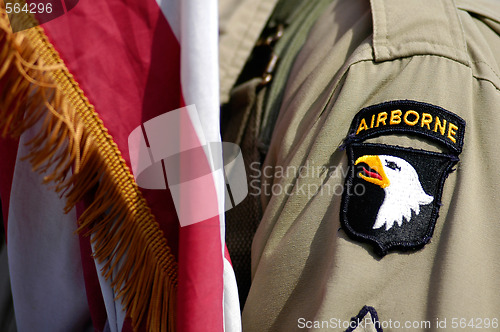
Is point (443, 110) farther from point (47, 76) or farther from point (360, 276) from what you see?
point (47, 76)

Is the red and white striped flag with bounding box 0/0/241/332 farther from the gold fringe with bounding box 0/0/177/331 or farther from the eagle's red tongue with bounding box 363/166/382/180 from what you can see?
the eagle's red tongue with bounding box 363/166/382/180

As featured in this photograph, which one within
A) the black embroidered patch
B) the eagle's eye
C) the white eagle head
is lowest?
the black embroidered patch

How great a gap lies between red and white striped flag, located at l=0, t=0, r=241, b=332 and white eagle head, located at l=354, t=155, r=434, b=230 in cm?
21

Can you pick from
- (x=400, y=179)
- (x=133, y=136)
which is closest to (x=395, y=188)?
(x=400, y=179)

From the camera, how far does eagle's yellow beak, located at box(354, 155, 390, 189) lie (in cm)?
55

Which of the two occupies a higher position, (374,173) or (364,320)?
(374,173)

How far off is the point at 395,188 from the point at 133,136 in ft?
1.20

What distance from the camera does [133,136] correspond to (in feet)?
2.02

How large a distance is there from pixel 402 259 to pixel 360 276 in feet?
0.19

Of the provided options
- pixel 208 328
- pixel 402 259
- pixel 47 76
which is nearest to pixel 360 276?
pixel 402 259

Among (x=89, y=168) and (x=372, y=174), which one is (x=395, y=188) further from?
(x=89, y=168)

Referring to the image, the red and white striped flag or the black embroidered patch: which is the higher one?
the red and white striped flag

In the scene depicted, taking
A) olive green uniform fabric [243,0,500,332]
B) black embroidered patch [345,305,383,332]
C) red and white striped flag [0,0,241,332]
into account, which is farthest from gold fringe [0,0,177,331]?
black embroidered patch [345,305,383,332]

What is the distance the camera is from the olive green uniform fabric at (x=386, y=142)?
52cm
